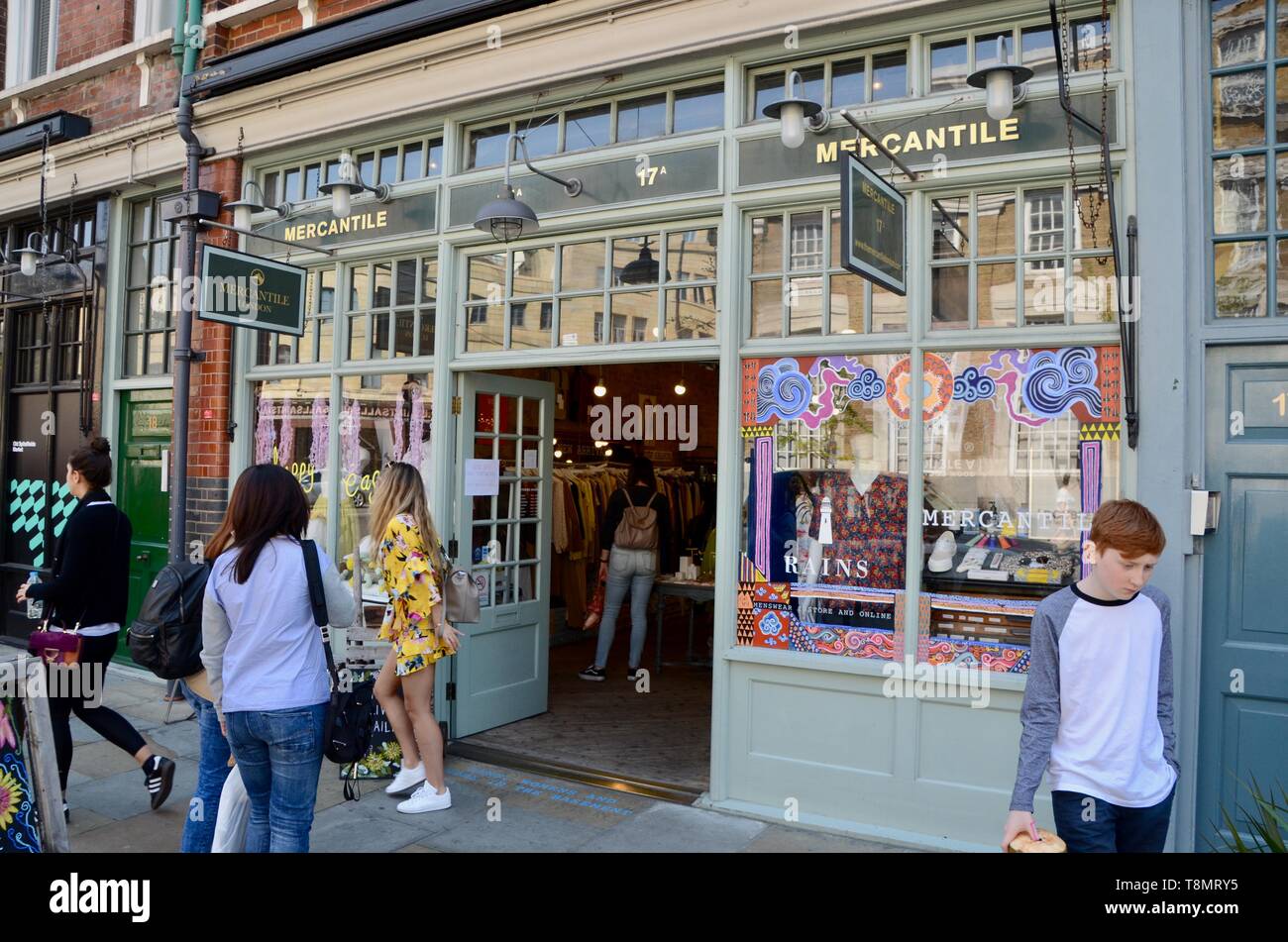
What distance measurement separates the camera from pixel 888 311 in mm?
5316

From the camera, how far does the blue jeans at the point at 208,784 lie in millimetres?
4227

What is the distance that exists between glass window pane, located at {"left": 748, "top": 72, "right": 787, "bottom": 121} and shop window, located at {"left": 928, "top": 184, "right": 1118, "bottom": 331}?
1.23 m

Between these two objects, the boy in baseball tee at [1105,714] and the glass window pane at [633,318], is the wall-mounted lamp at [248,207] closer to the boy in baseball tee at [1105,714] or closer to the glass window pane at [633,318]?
the glass window pane at [633,318]

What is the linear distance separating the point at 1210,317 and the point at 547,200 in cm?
394

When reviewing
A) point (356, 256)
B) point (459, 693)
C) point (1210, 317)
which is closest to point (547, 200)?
point (356, 256)

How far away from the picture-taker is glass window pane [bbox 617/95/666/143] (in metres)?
6.07

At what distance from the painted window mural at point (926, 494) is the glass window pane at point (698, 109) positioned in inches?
60.1

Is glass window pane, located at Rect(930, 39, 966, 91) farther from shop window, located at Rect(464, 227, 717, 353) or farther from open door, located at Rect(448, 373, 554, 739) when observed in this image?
open door, located at Rect(448, 373, 554, 739)

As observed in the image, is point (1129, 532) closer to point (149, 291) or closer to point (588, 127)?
point (588, 127)

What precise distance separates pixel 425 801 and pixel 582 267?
3.46 m

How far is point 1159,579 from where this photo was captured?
4.55m

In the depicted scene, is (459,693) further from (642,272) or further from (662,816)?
(642,272)

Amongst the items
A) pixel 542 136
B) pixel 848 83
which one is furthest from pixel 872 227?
pixel 542 136

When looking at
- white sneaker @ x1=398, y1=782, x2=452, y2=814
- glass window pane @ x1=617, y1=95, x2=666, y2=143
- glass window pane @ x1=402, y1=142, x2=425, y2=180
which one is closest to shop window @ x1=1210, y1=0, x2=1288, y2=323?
glass window pane @ x1=617, y1=95, x2=666, y2=143
